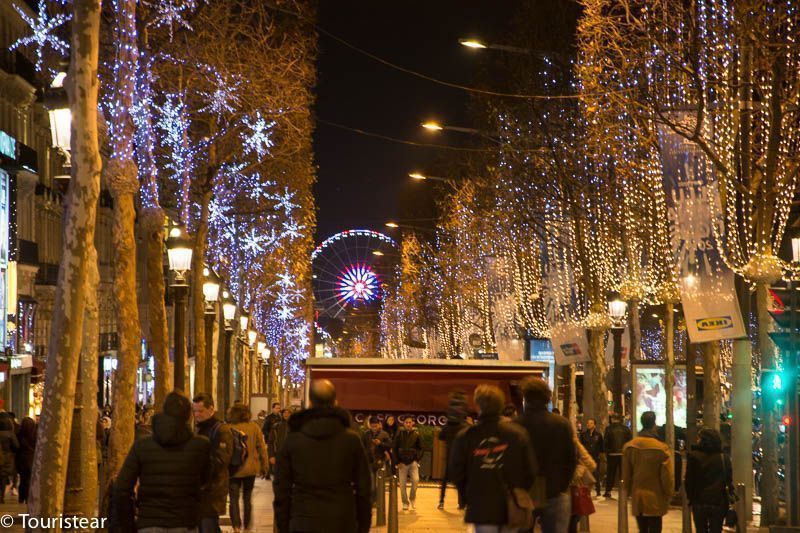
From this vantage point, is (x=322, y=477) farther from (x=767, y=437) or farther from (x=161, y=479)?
(x=767, y=437)

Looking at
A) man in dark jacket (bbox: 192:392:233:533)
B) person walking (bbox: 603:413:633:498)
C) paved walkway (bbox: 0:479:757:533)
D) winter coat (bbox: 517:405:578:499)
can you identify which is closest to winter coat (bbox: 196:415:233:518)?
man in dark jacket (bbox: 192:392:233:533)

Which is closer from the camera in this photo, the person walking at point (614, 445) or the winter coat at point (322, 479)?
the winter coat at point (322, 479)

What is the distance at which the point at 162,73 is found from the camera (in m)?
30.0

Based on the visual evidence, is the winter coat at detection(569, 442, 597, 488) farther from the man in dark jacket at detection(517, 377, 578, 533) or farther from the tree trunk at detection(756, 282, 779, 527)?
the tree trunk at detection(756, 282, 779, 527)

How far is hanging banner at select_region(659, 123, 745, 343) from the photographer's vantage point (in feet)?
69.6

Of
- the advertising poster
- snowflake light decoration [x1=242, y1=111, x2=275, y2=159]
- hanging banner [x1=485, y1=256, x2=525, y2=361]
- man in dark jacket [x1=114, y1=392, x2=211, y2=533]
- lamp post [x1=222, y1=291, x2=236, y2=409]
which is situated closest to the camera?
man in dark jacket [x1=114, y1=392, x2=211, y2=533]

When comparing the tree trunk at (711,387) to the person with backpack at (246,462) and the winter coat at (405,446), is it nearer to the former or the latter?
the winter coat at (405,446)

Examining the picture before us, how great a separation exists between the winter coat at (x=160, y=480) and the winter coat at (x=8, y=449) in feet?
49.8

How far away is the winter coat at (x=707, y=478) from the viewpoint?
15.4 metres

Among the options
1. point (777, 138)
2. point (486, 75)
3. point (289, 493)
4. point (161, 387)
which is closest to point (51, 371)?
point (289, 493)

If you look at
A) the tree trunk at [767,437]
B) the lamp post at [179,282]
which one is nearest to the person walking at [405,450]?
the lamp post at [179,282]

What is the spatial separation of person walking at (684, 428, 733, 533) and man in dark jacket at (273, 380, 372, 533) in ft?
23.7

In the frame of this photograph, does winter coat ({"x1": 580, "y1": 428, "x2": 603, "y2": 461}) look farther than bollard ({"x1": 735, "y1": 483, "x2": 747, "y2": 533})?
Yes

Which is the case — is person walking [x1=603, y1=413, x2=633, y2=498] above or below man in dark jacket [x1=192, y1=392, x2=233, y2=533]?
below
